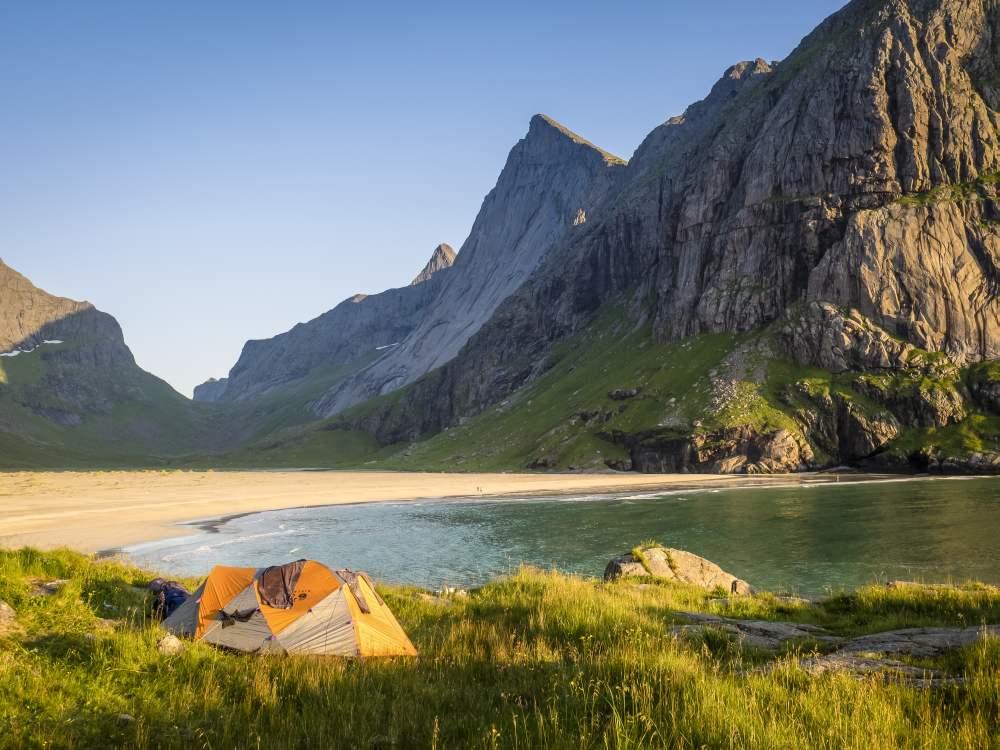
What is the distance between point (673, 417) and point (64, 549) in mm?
110990

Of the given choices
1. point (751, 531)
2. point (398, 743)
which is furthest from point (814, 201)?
point (398, 743)

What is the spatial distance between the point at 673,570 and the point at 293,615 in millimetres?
16728

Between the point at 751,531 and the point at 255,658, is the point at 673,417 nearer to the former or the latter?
the point at 751,531

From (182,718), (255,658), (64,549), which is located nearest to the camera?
(182,718)

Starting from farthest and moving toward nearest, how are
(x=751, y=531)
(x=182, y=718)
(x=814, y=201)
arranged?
(x=814, y=201)
(x=751, y=531)
(x=182, y=718)

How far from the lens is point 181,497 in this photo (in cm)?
7575

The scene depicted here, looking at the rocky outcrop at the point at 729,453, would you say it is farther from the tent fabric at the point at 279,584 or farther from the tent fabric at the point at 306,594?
the tent fabric at the point at 279,584

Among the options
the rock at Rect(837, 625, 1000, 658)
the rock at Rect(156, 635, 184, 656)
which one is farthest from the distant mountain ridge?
the rock at Rect(156, 635, 184, 656)

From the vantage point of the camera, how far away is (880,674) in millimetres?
8766

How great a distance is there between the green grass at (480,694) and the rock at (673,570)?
33.9ft

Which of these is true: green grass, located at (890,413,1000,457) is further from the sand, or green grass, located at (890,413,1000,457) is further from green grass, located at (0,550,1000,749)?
green grass, located at (0,550,1000,749)

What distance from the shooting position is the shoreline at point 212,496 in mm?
46031

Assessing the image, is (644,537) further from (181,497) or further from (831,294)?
(831,294)

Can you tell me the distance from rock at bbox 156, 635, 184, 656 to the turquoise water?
763 inches
